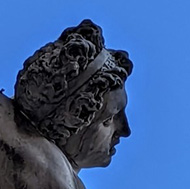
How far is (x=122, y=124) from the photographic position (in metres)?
1.39

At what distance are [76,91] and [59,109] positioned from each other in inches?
1.5

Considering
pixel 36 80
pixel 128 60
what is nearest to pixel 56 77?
pixel 36 80

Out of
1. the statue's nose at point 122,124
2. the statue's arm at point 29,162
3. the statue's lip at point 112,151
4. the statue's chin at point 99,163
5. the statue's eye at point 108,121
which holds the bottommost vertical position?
the statue's arm at point 29,162

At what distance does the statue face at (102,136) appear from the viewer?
1.33 metres

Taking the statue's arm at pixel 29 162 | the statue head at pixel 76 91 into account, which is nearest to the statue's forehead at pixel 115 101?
the statue head at pixel 76 91

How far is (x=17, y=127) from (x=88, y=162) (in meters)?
0.16

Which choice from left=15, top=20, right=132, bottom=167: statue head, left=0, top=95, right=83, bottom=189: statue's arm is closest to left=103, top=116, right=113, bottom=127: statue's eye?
left=15, top=20, right=132, bottom=167: statue head

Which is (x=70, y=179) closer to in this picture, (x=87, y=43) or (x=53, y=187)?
(x=53, y=187)

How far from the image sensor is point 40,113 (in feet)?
4.24

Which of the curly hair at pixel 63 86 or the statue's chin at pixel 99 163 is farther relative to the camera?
the statue's chin at pixel 99 163

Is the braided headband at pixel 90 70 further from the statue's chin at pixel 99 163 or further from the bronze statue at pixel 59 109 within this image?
the statue's chin at pixel 99 163

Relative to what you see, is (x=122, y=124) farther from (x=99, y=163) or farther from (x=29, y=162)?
(x=29, y=162)

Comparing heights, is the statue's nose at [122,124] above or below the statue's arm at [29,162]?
above

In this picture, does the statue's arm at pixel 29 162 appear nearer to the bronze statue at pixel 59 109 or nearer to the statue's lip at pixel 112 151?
the bronze statue at pixel 59 109
